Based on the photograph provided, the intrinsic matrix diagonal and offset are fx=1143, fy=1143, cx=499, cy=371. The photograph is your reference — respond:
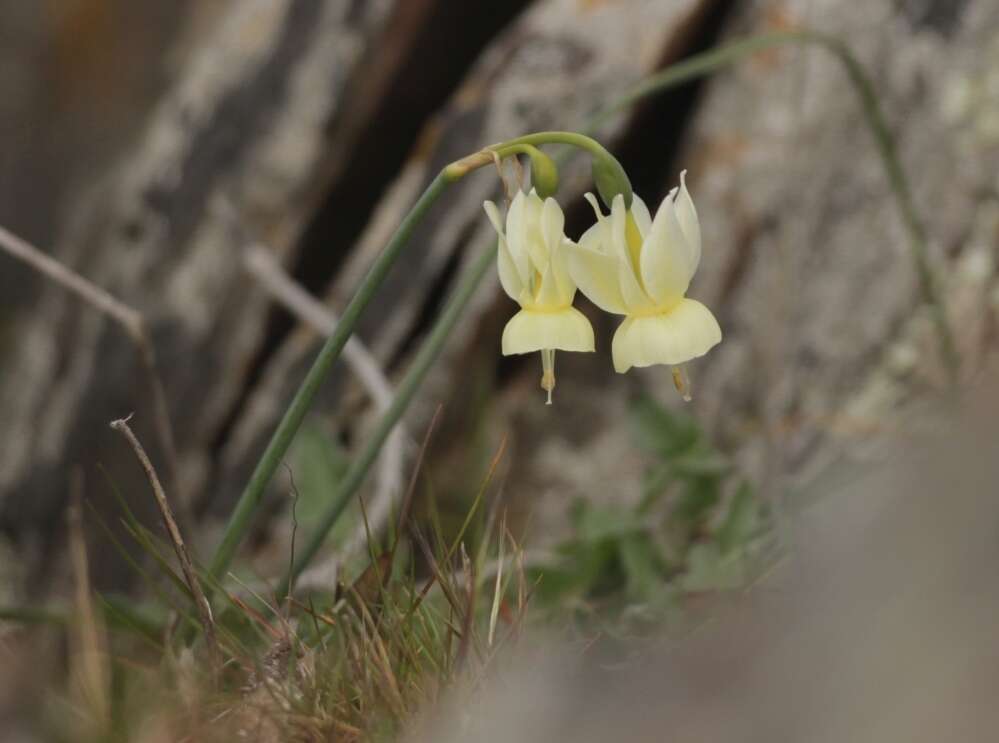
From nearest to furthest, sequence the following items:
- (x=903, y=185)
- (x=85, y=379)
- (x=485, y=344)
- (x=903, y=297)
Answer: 1. (x=903, y=185)
2. (x=903, y=297)
3. (x=485, y=344)
4. (x=85, y=379)

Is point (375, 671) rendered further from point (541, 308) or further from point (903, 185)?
point (903, 185)

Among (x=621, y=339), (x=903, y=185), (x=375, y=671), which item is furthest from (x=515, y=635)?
(x=903, y=185)

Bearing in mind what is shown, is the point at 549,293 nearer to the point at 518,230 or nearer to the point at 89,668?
the point at 518,230

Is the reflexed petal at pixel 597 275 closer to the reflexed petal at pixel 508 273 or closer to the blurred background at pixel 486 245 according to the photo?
the reflexed petal at pixel 508 273

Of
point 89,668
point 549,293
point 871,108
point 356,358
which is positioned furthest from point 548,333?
point 356,358

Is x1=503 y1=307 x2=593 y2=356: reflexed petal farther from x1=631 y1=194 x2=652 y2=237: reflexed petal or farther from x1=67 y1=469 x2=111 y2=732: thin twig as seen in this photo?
x1=67 y1=469 x2=111 y2=732: thin twig

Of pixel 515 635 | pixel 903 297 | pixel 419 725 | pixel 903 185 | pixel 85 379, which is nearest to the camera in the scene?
pixel 419 725

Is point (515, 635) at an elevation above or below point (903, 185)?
below
